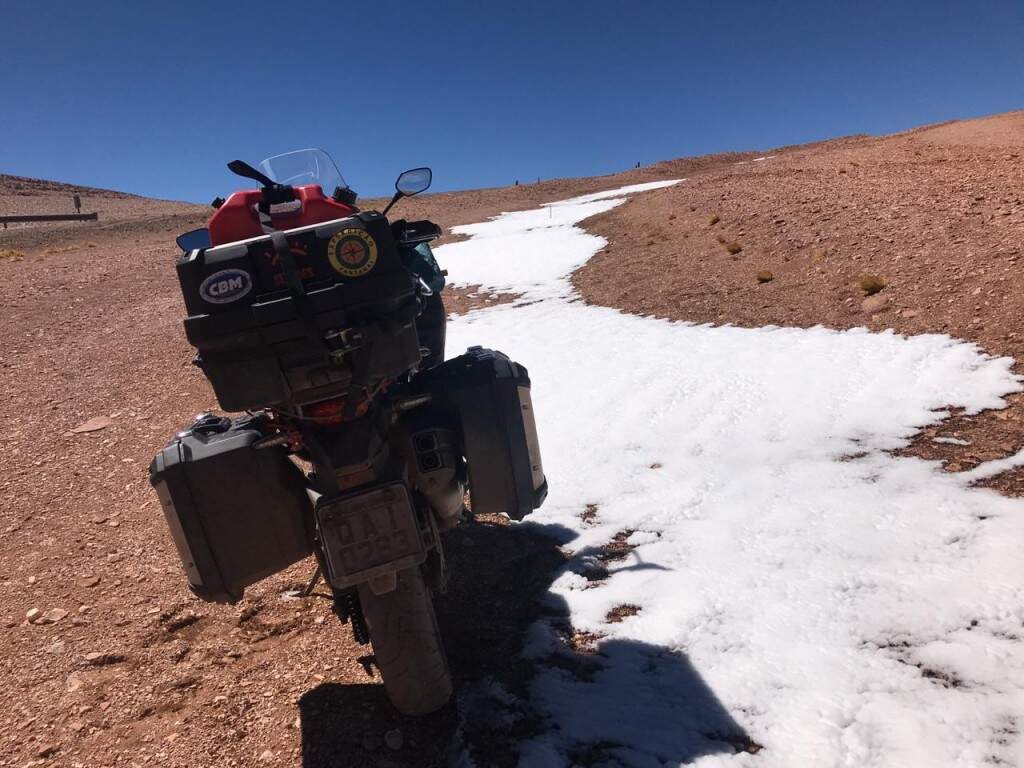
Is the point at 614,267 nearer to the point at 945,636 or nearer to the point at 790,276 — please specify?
the point at 790,276

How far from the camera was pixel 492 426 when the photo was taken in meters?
2.59

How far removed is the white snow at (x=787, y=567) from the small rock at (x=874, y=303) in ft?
2.17

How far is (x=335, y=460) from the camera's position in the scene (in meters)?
2.26

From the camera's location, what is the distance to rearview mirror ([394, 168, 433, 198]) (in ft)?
9.06

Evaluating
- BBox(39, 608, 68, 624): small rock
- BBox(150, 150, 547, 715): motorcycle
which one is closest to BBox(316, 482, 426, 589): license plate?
BBox(150, 150, 547, 715): motorcycle

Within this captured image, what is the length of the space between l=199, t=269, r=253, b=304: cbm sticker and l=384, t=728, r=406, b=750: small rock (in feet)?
5.48

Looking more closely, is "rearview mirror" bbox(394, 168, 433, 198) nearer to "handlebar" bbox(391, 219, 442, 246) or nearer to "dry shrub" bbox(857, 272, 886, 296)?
"handlebar" bbox(391, 219, 442, 246)

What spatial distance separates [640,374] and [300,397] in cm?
495

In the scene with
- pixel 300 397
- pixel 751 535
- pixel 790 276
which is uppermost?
pixel 300 397

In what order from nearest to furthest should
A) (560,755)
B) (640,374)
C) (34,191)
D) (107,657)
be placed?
1. (560,755)
2. (107,657)
3. (640,374)
4. (34,191)

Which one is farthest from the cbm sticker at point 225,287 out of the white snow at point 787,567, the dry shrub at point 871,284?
the dry shrub at point 871,284

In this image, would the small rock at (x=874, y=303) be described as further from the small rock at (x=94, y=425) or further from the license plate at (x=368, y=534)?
the small rock at (x=94, y=425)

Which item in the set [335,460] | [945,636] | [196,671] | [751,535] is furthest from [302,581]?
[945,636]

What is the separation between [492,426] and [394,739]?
120cm
